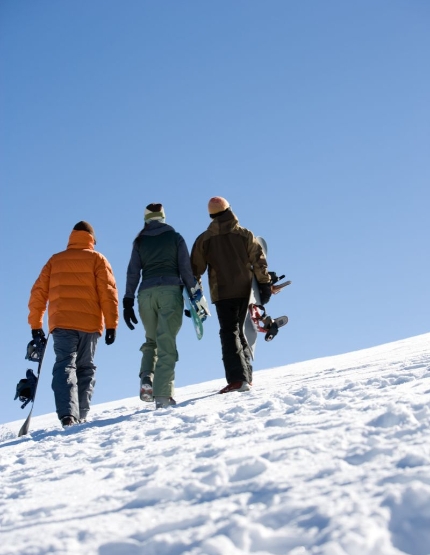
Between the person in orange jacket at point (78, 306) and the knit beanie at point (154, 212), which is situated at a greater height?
the knit beanie at point (154, 212)

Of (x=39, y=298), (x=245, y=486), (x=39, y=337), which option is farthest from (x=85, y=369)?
(x=245, y=486)

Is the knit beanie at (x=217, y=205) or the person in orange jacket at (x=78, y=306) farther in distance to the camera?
the knit beanie at (x=217, y=205)

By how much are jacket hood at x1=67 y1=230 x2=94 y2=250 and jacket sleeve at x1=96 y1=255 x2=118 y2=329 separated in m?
0.26

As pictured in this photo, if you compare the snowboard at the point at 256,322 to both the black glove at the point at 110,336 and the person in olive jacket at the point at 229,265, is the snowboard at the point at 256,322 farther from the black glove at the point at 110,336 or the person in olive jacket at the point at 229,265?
the black glove at the point at 110,336

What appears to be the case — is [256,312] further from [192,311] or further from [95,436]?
[95,436]

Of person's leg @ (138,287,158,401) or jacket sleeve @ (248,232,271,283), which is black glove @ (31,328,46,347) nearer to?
person's leg @ (138,287,158,401)

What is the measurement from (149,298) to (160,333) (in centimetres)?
42

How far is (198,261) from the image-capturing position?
677 cm

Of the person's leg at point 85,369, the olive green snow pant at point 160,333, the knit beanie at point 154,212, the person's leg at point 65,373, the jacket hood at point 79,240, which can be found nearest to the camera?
the person's leg at point 65,373

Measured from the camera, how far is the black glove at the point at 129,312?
20.7ft

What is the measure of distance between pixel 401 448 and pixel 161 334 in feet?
11.9

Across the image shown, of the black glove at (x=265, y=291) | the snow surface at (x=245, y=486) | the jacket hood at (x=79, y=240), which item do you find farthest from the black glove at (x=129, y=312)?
the snow surface at (x=245, y=486)

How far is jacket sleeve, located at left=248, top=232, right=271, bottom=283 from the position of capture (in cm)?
670

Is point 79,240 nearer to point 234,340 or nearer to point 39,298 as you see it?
point 39,298
